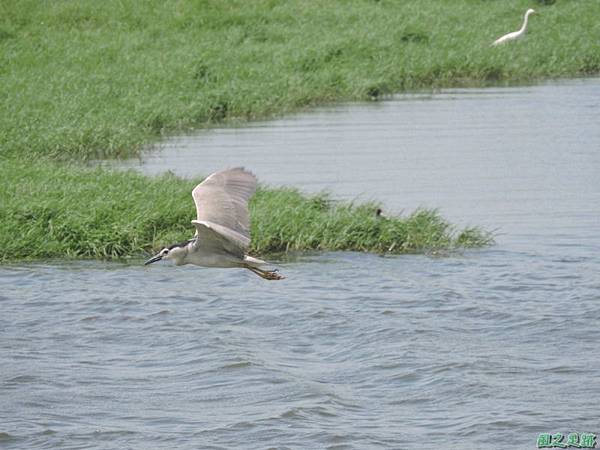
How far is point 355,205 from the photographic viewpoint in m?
12.3

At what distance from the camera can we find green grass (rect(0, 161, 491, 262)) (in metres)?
11.0

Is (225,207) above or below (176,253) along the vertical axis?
above

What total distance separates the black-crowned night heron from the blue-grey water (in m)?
0.72

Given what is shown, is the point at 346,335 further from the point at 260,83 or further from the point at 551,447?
the point at 260,83

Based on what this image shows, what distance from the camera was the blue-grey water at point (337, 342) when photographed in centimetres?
741

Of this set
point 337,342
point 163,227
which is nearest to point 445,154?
point 163,227

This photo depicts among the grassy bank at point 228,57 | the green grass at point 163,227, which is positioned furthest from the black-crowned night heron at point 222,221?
the grassy bank at point 228,57

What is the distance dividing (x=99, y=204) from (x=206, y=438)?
448 centimetres

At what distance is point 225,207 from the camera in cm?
806

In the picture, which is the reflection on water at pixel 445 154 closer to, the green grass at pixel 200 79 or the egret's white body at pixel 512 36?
the green grass at pixel 200 79

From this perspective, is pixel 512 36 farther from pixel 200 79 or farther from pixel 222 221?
pixel 222 221

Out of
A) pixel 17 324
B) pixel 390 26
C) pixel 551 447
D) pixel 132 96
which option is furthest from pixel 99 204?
pixel 390 26

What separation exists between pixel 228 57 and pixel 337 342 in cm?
1230

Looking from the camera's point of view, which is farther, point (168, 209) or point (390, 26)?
point (390, 26)
